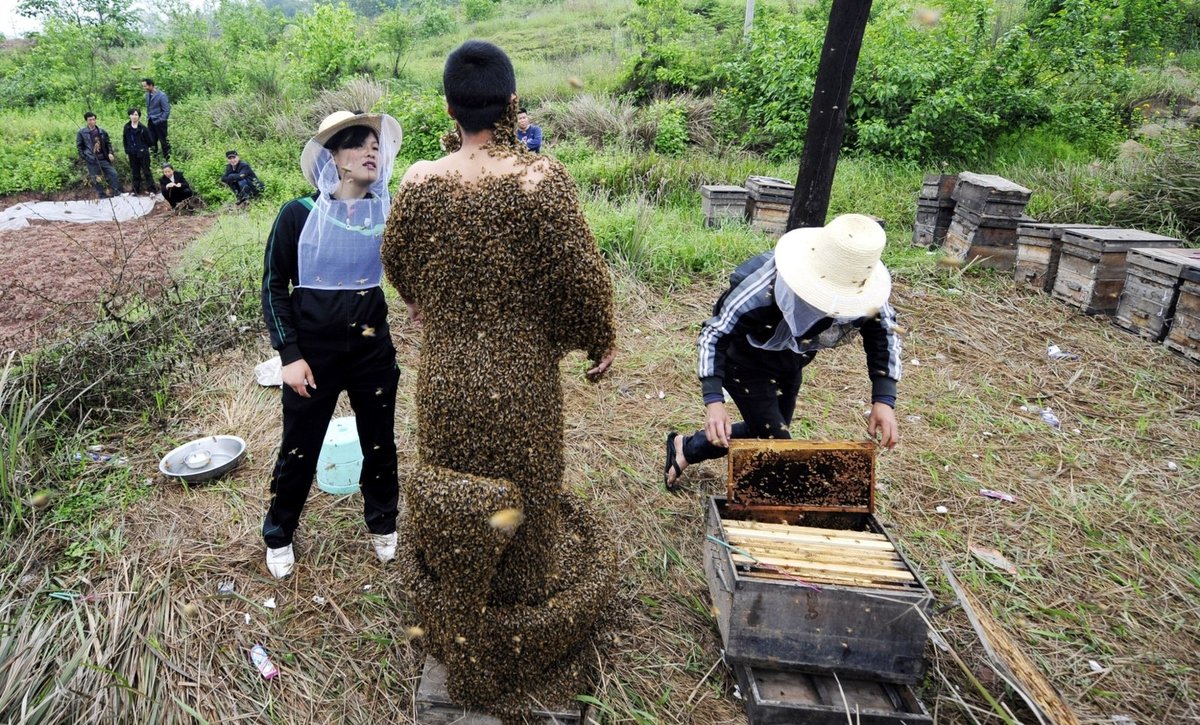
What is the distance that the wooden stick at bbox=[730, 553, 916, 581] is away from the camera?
254cm

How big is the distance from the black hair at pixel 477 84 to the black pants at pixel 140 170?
47.6 ft

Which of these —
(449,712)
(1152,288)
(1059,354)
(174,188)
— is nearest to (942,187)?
(1152,288)

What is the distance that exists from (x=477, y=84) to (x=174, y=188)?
12242mm

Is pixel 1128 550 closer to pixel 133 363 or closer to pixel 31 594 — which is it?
pixel 31 594

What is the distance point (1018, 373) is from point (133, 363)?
6.60 metres

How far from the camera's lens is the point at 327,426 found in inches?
118

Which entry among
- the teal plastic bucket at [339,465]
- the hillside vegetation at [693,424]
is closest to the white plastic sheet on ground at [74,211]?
the hillside vegetation at [693,424]

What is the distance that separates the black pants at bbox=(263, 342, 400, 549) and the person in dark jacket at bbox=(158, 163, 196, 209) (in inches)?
423

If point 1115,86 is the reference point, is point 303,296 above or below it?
below

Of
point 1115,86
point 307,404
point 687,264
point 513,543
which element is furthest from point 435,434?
point 1115,86

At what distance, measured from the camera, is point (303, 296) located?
108 inches

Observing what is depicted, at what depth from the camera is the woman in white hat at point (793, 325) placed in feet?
8.70

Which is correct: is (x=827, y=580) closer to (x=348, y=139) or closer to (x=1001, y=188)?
(x=348, y=139)

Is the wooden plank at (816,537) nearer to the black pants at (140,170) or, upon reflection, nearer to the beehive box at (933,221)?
the beehive box at (933,221)
